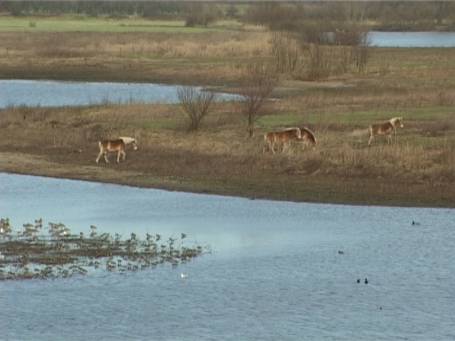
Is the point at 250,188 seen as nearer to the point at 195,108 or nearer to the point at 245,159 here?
the point at 245,159

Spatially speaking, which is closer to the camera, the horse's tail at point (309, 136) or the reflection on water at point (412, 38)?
the horse's tail at point (309, 136)

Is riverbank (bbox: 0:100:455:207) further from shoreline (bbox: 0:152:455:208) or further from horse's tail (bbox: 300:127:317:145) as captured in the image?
horse's tail (bbox: 300:127:317:145)

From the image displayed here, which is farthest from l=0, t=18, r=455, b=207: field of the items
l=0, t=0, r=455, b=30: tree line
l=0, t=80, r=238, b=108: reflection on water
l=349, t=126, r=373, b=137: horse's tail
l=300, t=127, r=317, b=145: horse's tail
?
l=0, t=0, r=455, b=30: tree line

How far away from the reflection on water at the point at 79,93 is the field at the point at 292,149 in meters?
2.92

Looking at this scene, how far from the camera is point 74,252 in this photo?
2528 cm

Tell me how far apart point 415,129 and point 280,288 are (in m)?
17.5

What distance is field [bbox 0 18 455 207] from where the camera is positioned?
109ft

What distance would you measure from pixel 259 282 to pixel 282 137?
13.5 metres

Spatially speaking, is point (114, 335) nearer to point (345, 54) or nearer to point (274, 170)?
point (274, 170)

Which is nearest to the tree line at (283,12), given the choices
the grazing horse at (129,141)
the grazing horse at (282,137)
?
the grazing horse at (129,141)

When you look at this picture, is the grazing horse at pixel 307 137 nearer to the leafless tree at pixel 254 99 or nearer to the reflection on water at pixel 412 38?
the leafless tree at pixel 254 99

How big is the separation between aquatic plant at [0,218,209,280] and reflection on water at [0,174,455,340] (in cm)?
53

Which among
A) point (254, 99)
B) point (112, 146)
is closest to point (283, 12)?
point (254, 99)

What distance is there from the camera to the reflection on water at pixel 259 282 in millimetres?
20203
